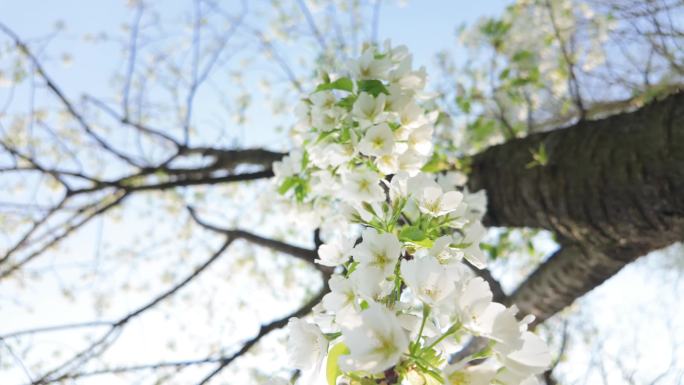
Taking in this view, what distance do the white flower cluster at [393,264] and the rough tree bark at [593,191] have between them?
64 cm

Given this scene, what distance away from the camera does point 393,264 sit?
0.80m

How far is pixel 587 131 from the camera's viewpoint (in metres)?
1.96

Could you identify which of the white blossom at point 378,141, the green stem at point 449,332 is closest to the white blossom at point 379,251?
the green stem at point 449,332

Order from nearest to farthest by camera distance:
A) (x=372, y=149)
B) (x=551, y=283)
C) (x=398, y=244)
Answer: (x=398, y=244)
(x=372, y=149)
(x=551, y=283)

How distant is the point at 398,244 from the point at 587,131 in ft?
4.87

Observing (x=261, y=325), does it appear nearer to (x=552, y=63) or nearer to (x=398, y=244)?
(x=398, y=244)

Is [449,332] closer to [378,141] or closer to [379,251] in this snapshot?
[379,251]

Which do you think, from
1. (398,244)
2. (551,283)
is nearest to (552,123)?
(551,283)

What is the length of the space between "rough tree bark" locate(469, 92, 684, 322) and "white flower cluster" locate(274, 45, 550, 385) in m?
0.64

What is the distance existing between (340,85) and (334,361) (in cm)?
71

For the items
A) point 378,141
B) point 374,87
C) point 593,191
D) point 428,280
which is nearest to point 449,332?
point 428,280

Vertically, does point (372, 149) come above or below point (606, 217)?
above

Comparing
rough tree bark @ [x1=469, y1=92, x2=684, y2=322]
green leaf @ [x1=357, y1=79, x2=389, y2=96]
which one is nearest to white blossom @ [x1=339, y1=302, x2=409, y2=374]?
green leaf @ [x1=357, y1=79, x2=389, y2=96]

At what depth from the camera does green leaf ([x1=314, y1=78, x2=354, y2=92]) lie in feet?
4.11
